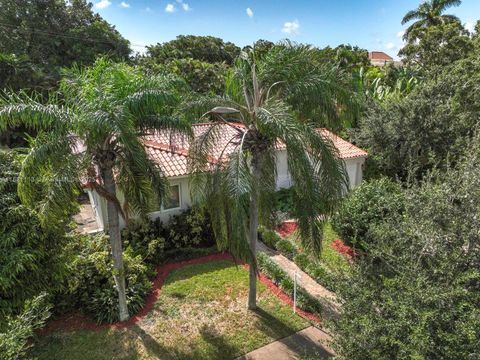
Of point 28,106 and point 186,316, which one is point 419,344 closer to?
point 186,316

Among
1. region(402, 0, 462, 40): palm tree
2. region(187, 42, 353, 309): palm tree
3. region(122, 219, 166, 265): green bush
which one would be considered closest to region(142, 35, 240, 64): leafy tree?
region(402, 0, 462, 40): palm tree

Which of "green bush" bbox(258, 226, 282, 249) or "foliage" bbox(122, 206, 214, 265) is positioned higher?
"foliage" bbox(122, 206, 214, 265)

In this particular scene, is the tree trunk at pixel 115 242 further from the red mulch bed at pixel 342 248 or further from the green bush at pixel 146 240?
the red mulch bed at pixel 342 248

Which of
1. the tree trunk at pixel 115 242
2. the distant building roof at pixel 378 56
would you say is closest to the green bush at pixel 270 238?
the tree trunk at pixel 115 242

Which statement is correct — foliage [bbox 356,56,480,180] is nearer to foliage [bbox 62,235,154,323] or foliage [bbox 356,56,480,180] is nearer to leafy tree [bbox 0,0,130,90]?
foliage [bbox 62,235,154,323]

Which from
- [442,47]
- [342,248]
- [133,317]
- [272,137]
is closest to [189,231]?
[133,317]

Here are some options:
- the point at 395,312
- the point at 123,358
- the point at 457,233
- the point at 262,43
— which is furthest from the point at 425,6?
the point at 123,358

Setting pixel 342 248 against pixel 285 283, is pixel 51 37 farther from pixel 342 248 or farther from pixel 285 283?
pixel 342 248
